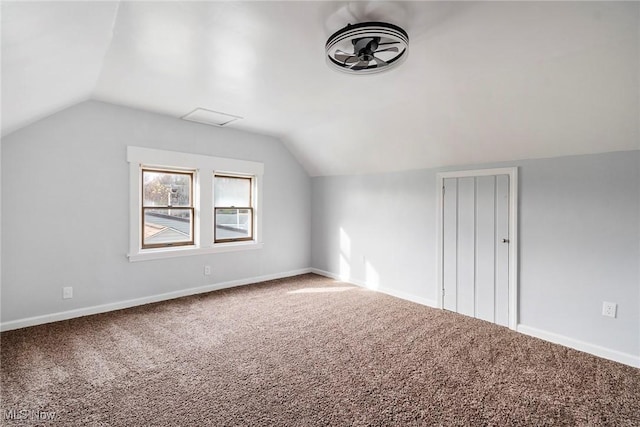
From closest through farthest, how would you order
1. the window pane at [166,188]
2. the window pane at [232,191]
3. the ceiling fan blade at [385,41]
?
the ceiling fan blade at [385,41] → the window pane at [166,188] → the window pane at [232,191]

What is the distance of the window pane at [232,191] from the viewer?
16.3 feet

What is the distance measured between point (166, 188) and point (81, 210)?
3.38 ft

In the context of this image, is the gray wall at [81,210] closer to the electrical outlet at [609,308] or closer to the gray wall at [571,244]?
the gray wall at [571,244]

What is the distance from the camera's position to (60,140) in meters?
3.50

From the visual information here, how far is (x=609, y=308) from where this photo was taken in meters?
2.91

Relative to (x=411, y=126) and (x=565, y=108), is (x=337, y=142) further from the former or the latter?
(x=565, y=108)

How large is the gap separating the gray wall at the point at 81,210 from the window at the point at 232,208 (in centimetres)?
43

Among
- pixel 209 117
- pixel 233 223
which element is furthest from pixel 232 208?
pixel 209 117

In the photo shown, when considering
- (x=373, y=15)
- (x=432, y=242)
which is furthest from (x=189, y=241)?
(x=373, y=15)

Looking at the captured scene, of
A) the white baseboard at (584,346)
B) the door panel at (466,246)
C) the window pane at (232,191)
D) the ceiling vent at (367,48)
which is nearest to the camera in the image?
the ceiling vent at (367,48)

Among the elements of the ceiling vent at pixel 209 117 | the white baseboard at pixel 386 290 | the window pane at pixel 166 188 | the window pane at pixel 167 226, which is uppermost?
the ceiling vent at pixel 209 117

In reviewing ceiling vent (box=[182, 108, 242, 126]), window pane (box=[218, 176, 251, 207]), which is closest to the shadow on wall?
window pane (box=[218, 176, 251, 207])

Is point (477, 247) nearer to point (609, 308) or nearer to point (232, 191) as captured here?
point (609, 308)

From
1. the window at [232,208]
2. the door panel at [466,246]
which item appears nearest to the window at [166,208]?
the window at [232,208]
